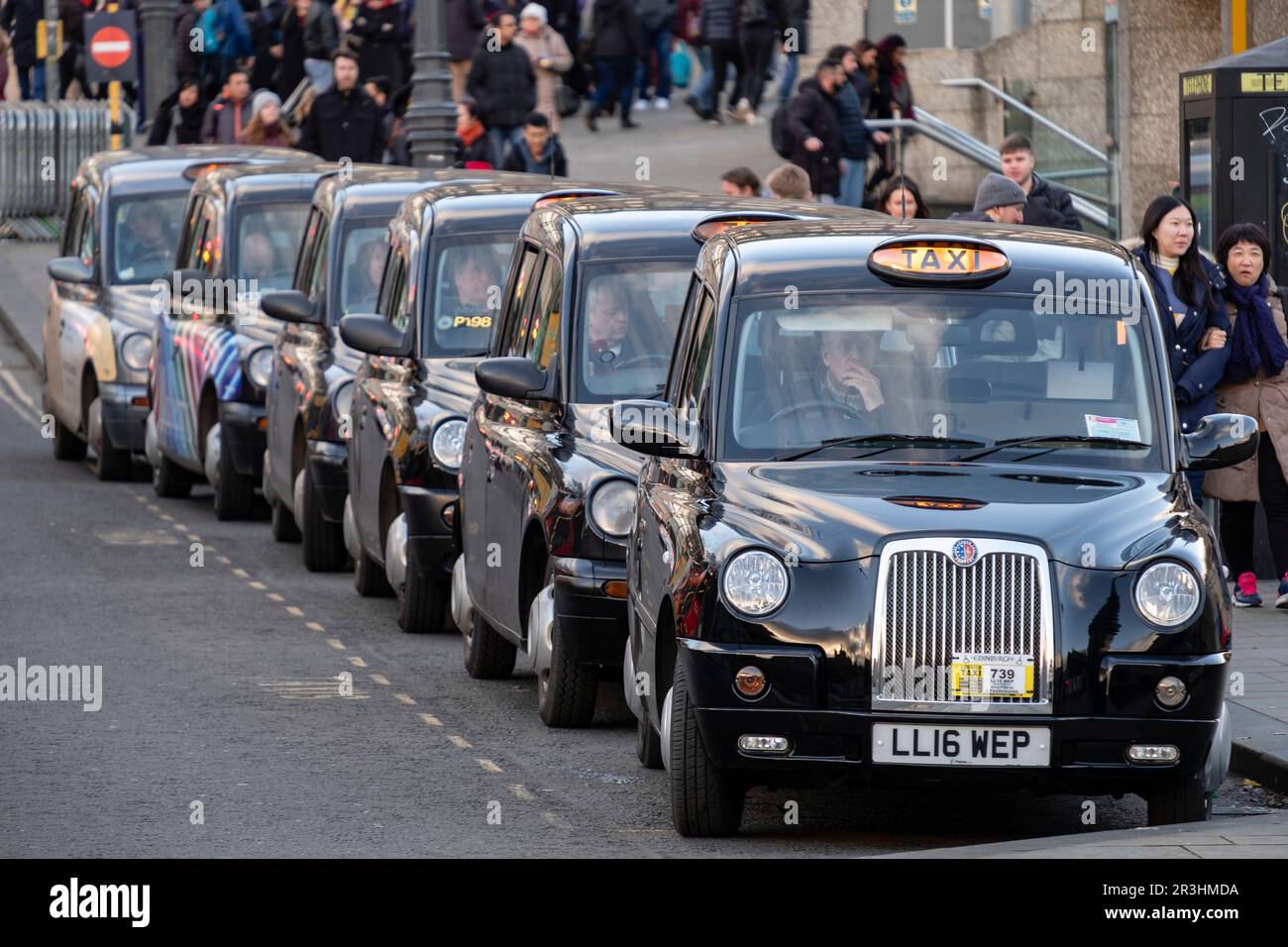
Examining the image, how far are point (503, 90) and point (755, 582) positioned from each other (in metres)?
18.8

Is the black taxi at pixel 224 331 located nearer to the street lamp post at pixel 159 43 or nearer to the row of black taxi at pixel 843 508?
the row of black taxi at pixel 843 508

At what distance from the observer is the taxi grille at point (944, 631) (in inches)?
322

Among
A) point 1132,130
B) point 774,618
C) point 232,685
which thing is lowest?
point 232,685

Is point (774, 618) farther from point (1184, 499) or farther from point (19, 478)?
point (19, 478)

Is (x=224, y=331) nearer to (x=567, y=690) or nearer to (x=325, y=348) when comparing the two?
(x=325, y=348)

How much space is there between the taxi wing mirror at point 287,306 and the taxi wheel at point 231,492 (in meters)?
2.50

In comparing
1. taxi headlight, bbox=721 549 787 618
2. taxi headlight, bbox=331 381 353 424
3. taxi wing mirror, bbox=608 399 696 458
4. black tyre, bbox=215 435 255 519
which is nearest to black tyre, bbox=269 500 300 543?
black tyre, bbox=215 435 255 519

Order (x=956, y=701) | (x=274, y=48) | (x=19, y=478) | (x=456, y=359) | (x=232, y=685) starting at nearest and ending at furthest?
(x=956, y=701) → (x=232, y=685) → (x=456, y=359) → (x=19, y=478) → (x=274, y=48)

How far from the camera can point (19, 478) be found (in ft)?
66.2

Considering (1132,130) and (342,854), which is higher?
(1132,130)

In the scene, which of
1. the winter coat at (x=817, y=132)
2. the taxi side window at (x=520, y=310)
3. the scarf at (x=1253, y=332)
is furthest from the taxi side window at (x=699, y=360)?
the winter coat at (x=817, y=132)

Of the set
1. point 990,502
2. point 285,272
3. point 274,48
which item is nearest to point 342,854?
point 990,502

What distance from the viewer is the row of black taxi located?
821 cm
